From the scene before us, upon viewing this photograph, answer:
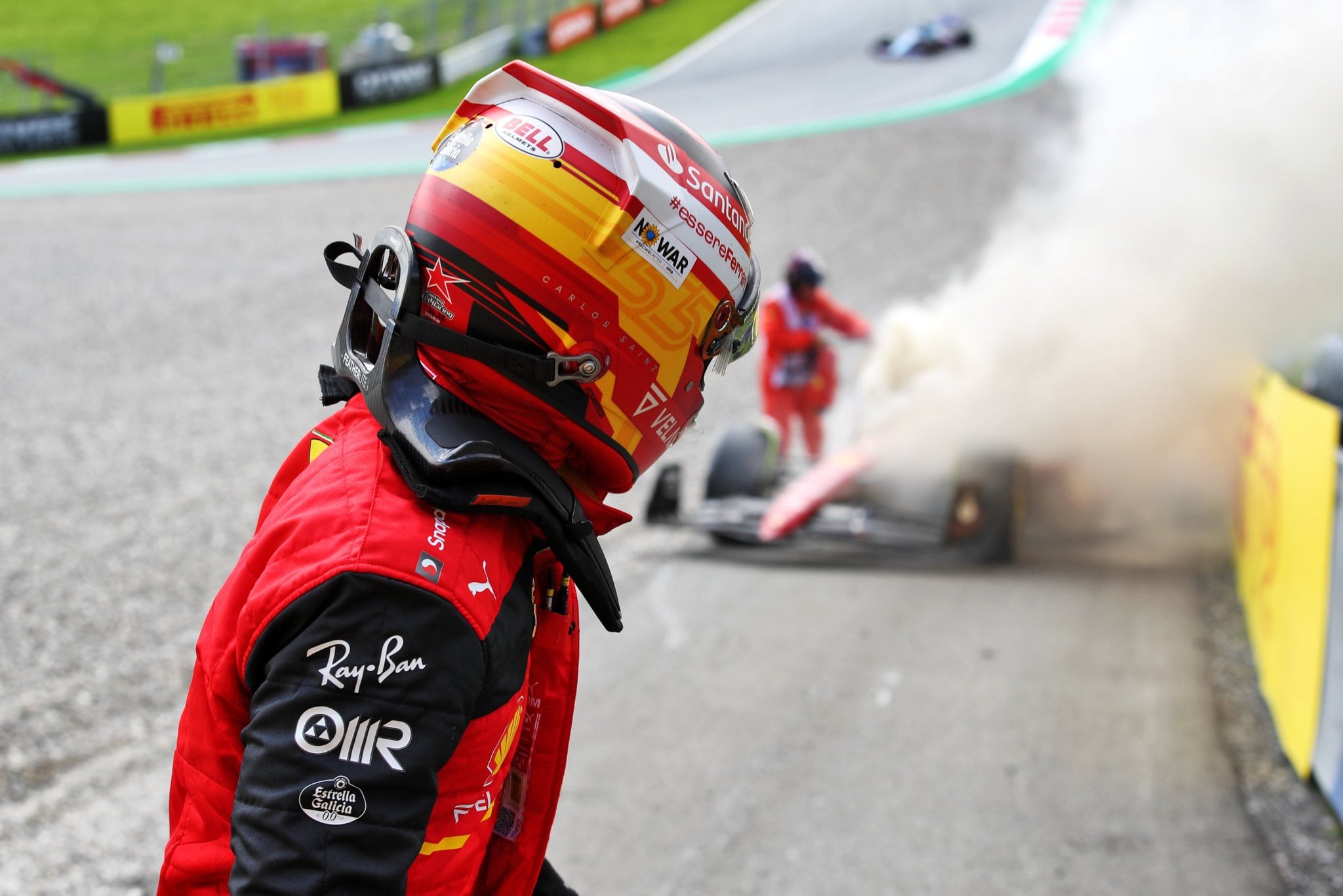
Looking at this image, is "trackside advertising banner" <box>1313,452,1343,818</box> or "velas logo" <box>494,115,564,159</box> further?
"trackside advertising banner" <box>1313,452,1343,818</box>

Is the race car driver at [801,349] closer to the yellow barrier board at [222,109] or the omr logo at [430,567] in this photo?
the omr logo at [430,567]

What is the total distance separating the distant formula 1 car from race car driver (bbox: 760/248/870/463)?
18472 millimetres

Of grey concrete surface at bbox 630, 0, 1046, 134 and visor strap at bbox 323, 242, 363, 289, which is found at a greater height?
visor strap at bbox 323, 242, 363, 289

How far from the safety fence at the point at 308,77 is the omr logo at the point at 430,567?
Result: 24.5 m

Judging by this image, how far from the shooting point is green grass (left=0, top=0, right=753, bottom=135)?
24.3 metres

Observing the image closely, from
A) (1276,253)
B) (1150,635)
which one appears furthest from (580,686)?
(1276,253)

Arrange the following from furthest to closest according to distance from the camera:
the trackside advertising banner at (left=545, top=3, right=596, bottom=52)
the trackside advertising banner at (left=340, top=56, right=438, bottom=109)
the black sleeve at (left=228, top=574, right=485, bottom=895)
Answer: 1. the trackside advertising banner at (left=545, top=3, right=596, bottom=52)
2. the trackside advertising banner at (left=340, top=56, right=438, bottom=109)
3. the black sleeve at (left=228, top=574, right=485, bottom=895)

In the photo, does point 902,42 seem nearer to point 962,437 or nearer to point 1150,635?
point 962,437

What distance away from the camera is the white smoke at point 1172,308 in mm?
8062

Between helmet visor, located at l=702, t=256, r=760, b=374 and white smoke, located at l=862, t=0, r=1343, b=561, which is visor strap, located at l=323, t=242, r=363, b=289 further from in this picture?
white smoke, located at l=862, t=0, r=1343, b=561

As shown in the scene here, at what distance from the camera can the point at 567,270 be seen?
153cm

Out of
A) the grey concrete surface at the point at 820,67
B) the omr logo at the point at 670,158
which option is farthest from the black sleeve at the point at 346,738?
the grey concrete surface at the point at 820,67

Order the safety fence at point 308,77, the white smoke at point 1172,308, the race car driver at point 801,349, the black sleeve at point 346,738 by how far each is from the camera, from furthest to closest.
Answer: the safety fence at point 308,77 < the race car driver at point 801,349 < the white smoke at point 1172,308 < the black sleeve at point 346,738

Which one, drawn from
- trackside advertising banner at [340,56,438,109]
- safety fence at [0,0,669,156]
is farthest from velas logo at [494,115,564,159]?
trackside advertising banner at [340,56,438,109]
